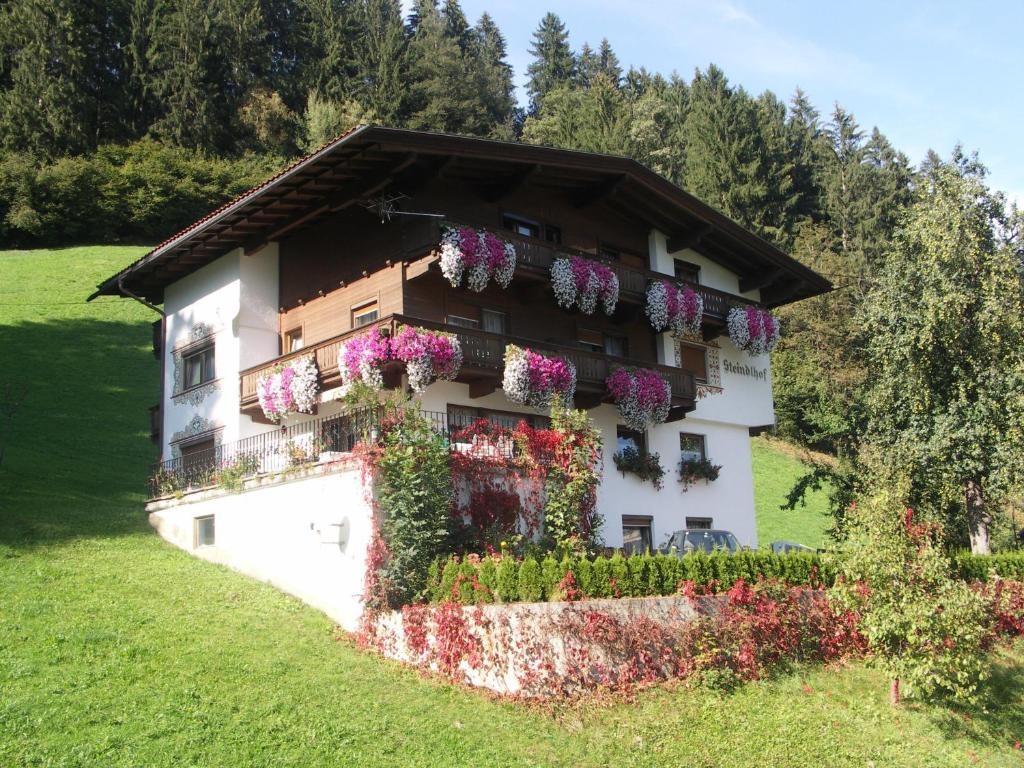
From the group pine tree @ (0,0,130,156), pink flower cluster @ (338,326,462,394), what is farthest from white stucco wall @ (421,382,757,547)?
pine tree @ (0,0,130,156)

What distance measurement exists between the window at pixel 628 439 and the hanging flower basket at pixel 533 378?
373 centimetres

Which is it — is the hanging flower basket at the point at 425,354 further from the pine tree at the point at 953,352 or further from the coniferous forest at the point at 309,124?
the coniferous forest at the point at 309,124

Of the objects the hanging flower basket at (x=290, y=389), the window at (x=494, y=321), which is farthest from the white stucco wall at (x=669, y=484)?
the hanging flower basket at (x=290, y=389)

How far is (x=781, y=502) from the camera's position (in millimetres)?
40031

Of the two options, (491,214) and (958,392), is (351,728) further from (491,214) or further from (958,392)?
(958,392)

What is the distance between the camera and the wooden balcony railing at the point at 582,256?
68.0 feet

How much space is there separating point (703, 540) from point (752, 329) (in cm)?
752

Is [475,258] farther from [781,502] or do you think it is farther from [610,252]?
[781,502]

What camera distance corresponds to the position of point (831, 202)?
62750 mm

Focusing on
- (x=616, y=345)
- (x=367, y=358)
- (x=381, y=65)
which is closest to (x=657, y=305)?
(x=616, y=345)

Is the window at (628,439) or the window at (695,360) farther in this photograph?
the window at (695,360)

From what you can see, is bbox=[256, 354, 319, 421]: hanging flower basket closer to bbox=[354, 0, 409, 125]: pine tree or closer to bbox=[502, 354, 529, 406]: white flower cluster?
bbox=[502, 354, 529, 406]: white flower cluster

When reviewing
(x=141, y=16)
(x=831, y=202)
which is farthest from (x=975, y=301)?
(x=141, y=16)

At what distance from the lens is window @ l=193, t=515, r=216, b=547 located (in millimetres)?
21500
